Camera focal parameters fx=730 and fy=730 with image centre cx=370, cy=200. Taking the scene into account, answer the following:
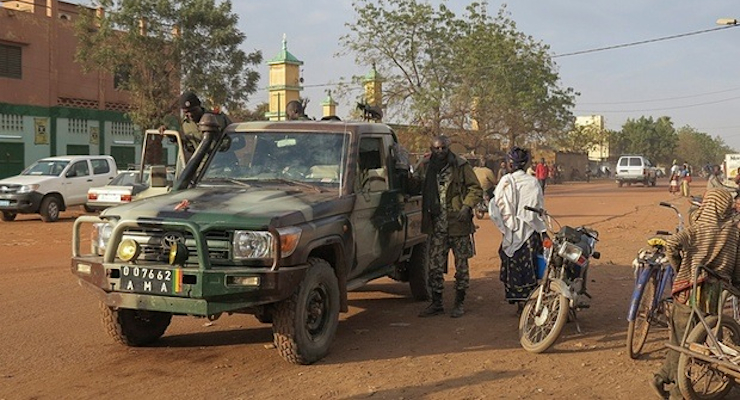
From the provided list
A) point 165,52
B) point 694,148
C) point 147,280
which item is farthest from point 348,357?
point 694,148

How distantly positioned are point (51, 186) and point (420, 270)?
555 inches

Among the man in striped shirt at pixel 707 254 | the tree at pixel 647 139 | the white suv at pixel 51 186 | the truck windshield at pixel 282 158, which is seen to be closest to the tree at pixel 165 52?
the white suv at pixel 51 186

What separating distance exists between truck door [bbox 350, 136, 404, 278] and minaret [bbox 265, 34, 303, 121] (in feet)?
111

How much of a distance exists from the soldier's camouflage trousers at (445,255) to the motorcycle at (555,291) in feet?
3.18

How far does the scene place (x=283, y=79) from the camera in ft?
135

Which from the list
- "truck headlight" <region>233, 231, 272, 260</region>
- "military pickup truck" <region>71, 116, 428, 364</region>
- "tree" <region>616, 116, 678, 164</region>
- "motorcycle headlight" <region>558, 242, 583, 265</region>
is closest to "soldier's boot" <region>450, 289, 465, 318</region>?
"military pickup truck" <region>71, 116, 428, 364</region>

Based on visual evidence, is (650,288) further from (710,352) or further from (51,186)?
(51,186)

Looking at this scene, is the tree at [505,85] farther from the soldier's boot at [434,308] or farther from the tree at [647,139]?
the tree at [647,139]

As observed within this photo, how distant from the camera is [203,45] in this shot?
27875 mm

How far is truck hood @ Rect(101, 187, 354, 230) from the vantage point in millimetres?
5301

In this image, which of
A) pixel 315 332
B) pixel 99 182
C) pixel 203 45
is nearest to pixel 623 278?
pixel 315 332

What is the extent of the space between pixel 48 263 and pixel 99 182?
33.1ft

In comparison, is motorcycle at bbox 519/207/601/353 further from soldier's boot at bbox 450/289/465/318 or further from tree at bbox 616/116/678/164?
tree at bbox 616/116/678/164

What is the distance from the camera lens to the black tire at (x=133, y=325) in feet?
20.1
